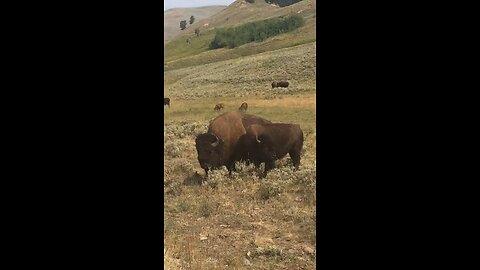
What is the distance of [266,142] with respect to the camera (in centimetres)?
1009

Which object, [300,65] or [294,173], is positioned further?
[300,65]

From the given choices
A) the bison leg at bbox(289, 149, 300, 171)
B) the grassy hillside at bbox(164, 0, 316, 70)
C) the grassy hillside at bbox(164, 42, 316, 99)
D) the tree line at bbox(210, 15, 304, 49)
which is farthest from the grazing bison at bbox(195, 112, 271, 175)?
the tree line at bbox(210, 15, 304, 49)

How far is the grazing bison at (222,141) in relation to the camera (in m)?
9.67

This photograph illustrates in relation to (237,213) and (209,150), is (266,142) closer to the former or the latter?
(209,150)

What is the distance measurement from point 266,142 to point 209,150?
1.28m

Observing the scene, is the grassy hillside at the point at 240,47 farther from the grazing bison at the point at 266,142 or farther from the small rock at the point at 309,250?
the small rock at the point at 309,250

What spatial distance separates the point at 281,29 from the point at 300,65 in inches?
1644

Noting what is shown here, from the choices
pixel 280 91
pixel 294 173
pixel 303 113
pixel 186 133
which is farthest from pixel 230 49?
pixel 294 173

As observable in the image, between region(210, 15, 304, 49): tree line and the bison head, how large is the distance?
255 feet

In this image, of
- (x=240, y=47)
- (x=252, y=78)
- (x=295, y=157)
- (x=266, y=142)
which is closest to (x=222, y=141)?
(x=266, y=142)
